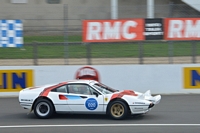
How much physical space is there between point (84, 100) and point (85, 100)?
0.03 meters

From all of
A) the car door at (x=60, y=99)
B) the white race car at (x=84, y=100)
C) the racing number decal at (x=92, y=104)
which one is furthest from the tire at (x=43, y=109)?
the racing number decal at (x=92, y=104)

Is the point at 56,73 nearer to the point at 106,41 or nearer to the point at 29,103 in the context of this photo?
the point at 106,41

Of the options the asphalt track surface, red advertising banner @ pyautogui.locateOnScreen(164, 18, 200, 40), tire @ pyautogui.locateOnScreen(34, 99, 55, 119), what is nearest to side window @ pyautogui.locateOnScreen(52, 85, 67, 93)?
tire @ pyautogui.locateOnScreen(34, 99, 55, 119)

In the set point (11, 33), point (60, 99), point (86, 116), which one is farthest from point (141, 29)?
point (60, 99)

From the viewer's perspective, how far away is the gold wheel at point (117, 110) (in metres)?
10.6

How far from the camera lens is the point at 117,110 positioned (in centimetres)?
1072

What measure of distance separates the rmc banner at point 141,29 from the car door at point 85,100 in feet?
15.9

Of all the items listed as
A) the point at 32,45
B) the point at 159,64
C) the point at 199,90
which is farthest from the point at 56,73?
the point at 199,90

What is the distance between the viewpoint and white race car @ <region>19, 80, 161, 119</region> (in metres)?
10.6

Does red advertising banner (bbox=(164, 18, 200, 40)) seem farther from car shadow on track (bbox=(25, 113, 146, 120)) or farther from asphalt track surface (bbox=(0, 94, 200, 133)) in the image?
car shadow on track (bbox=(25, 113, 146, 120))

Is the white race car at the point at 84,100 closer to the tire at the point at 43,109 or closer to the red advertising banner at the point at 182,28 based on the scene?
the tire at the point at 43,109

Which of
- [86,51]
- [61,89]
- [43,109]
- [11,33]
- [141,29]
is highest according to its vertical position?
[141,29]

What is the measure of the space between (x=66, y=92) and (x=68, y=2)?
17.3 metres

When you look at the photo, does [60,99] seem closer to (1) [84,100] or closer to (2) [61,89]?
(2) [61,89]
